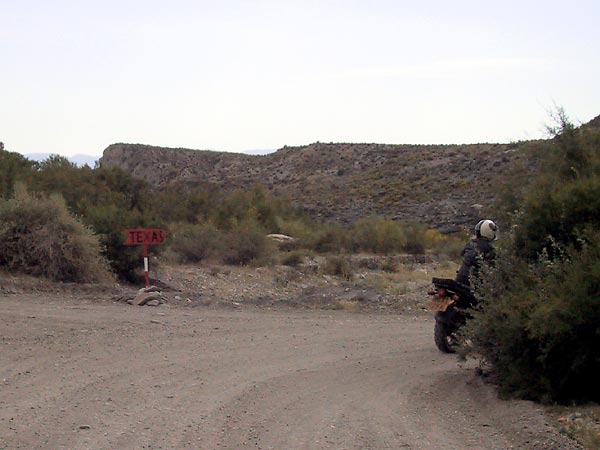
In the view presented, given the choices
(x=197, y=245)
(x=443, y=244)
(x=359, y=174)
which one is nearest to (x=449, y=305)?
(x=197, y=245)

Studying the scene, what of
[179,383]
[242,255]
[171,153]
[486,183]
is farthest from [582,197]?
[171,153]

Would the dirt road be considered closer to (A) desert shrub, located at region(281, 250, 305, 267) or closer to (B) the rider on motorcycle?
(B) the rider on motorcycle

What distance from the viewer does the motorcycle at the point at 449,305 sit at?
42.8 ft

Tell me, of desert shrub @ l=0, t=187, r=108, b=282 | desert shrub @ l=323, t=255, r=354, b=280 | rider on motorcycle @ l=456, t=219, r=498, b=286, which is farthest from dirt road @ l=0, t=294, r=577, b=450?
desert shrub @ l=323, t=255, r=354, b=280

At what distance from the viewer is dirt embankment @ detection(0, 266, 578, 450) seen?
833cm

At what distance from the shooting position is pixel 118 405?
9.53 m

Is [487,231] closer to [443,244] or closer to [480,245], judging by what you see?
[480,245]

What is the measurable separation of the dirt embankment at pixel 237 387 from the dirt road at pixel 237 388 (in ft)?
0.07

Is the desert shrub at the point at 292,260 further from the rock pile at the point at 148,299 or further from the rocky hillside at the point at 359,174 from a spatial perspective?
the rocky hillside at the point at 359,174

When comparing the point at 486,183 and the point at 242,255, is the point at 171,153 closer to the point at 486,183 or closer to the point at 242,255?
the point at 486,183

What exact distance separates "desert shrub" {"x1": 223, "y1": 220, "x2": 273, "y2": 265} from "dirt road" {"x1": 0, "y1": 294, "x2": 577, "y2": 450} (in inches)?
630

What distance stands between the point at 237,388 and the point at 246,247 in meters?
22.9

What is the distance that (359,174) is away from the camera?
276 ft

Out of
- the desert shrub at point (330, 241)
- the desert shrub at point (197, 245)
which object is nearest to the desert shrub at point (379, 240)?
the desert shrub at point (330, 241)
